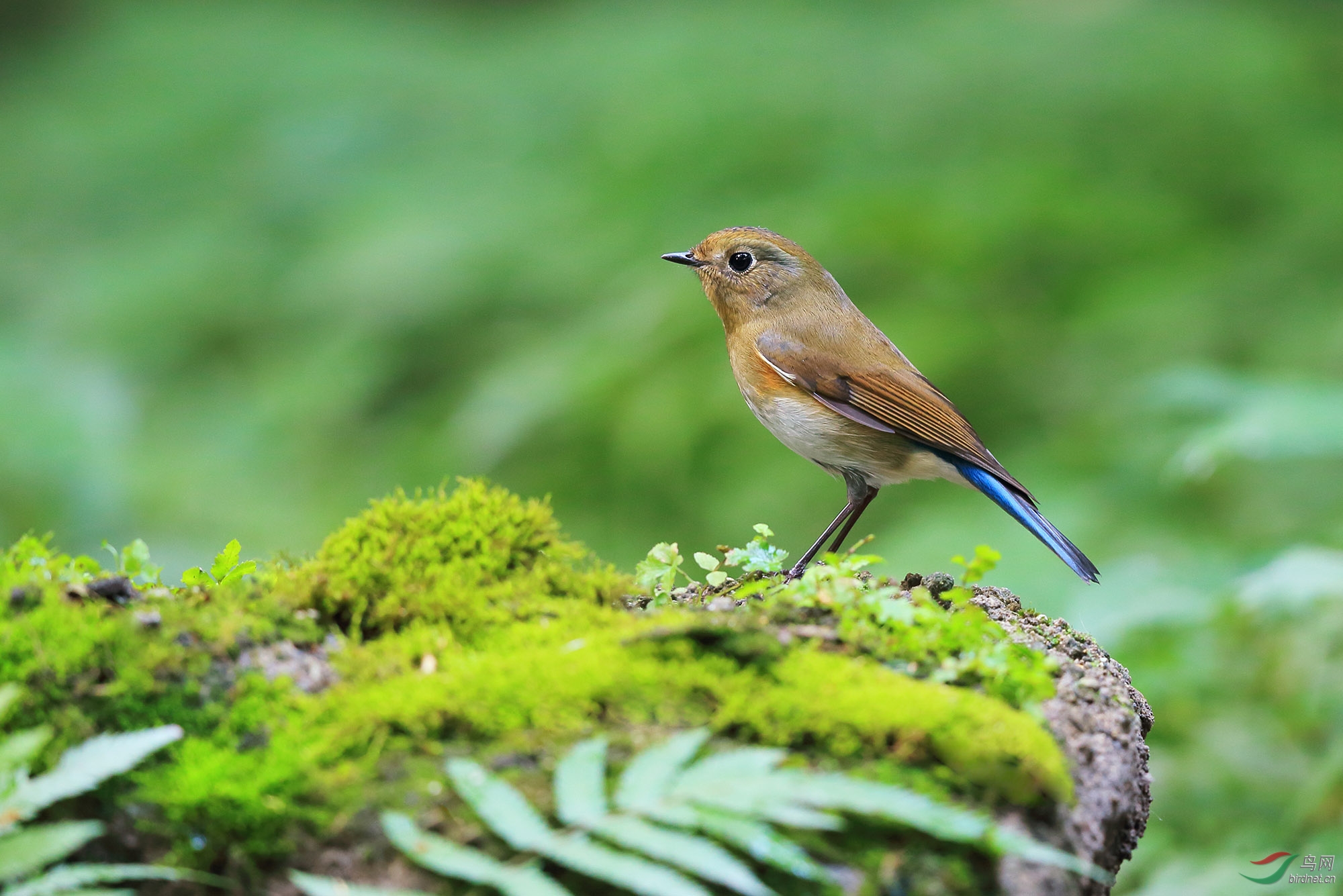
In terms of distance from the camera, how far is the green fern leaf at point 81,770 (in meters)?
1.64

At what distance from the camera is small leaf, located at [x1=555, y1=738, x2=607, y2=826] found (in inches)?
64.7

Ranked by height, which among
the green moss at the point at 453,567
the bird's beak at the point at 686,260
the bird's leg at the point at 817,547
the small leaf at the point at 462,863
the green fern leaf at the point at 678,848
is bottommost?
the small leaf at the point at 462,863

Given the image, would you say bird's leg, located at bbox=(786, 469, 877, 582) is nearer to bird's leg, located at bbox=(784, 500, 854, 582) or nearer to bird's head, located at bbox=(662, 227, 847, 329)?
bird's leg, located at bbox=(784, 500, 854, 582)

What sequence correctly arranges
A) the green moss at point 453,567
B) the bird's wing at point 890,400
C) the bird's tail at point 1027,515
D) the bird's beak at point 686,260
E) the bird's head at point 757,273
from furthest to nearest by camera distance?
the bird's beak at point 686,260
the bird's head at point 757,273
the bird's wing at point 890,400
the bird's tail at point 1027,515
the green moss at point 453,567

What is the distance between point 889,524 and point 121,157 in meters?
5.57

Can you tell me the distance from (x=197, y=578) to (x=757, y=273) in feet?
7.94

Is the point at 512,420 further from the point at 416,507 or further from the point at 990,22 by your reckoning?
the point at 990,22

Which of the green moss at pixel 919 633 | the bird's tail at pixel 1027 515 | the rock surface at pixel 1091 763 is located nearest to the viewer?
the rock surface at pixel 1091 763

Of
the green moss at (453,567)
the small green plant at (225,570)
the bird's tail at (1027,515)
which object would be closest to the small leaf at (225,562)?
the small green plant at (225,570)

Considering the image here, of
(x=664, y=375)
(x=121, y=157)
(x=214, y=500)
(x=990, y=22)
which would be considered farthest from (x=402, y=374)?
(x=990, y=22)

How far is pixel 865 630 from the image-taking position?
2361mm

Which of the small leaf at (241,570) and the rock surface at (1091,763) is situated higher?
the rock surface at (1091,763)

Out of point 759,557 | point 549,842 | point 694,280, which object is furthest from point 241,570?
point 694,280

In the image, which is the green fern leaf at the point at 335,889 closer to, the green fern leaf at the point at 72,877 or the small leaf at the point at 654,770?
the green fern leaf at the point at 72,877
